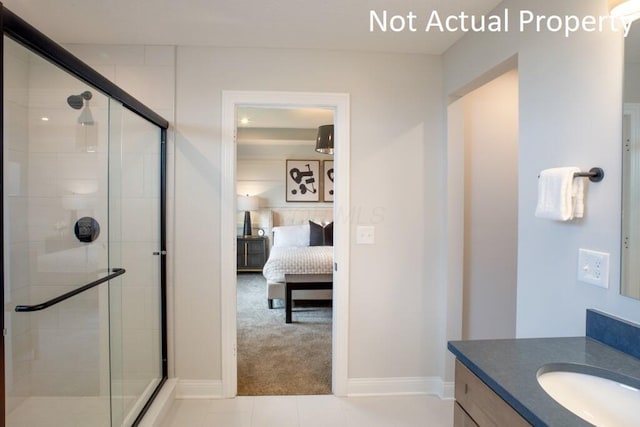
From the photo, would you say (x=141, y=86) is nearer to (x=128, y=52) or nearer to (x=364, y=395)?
(x=128, y=52)

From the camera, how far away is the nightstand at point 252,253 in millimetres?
6013

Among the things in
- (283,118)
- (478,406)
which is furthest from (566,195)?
(283,118)

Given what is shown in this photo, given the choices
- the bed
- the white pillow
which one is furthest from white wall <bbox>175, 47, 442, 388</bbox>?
the white pillow

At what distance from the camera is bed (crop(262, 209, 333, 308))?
4.07 meters

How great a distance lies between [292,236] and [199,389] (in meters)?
3.49

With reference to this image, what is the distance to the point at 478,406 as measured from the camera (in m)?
1.01

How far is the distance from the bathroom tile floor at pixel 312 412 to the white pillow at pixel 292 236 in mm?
3364

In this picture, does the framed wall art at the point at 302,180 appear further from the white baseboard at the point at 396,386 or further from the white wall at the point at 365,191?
the white baseboard at the point at 396,386

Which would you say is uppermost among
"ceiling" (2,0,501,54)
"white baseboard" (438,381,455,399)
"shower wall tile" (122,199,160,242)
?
"ceiling" (2,0,501,54)

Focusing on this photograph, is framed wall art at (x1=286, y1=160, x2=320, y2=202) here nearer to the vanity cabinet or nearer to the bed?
the bed

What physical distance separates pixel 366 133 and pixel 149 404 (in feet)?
7.34

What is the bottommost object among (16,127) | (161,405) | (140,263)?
(161,405)

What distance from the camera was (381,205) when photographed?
2365mm

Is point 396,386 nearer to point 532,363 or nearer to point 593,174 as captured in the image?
point 532,363
